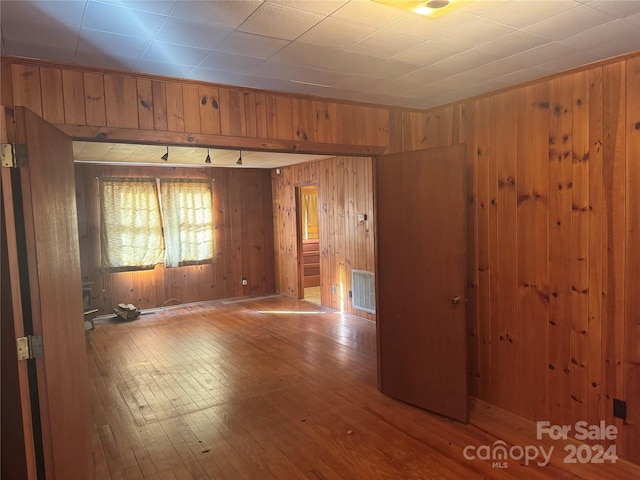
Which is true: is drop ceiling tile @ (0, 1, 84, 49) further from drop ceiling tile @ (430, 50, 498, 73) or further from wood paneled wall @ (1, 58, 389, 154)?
drop ceiling tile @ (430, 50, 498, 73)

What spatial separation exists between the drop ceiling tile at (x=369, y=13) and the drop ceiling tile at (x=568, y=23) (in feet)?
2.36

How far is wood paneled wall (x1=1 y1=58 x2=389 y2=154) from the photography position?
2328 millimetres

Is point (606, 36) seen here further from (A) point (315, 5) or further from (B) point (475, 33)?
(A) point (315, 5)

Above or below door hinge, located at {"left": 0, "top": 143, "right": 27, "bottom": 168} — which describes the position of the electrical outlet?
below

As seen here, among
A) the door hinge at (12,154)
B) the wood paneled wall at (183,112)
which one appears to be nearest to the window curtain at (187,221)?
the wood paneled wall at (183,112)

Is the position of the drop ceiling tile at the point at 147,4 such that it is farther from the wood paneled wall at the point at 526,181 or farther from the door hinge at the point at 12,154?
the wood paneled wall at the point at 526,181

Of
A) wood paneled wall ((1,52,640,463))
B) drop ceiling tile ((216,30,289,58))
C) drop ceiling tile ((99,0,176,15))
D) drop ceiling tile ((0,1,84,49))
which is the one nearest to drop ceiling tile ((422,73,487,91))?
wood paneled wall ((1,52,640,463))

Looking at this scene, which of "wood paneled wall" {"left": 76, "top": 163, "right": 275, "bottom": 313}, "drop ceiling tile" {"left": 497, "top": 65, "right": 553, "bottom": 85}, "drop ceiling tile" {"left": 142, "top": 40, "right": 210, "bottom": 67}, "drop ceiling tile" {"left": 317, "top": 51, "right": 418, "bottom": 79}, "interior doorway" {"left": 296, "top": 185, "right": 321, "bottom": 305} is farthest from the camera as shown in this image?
"interior doorway" {"left": 296, "top": 185, "right": 321, "bottom": 305}

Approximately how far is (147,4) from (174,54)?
1.88ft

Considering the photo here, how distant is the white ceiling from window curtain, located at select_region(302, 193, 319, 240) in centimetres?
647

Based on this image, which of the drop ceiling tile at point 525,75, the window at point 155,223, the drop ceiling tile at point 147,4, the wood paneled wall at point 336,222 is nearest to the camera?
the drop ceiling tile at point 147,4

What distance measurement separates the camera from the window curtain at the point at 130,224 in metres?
6.82

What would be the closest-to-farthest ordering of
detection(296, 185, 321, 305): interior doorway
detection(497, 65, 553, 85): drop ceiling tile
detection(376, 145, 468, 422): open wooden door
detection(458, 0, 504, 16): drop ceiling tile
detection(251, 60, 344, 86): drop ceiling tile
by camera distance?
detection(458, 0, 504, 16): drop ceiling tile → detection(251, 60, 344, 86): drop ceiling tile → detection(497, 65, 553, 85): drop ceiling tile → detection(376, 145, 468, 422): open wooden door → detection(296, 185, 321, 305): interior doorway

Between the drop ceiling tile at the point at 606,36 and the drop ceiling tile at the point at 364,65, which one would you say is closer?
the drop ceiling tile at the point at 606,36
